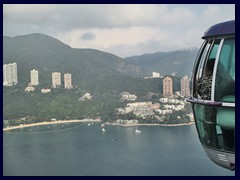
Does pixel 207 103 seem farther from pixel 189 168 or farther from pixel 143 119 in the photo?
pixel 143 119

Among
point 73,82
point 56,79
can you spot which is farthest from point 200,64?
point 73,82

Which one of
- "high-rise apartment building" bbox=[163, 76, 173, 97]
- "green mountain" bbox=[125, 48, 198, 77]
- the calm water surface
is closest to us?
the calm water surface

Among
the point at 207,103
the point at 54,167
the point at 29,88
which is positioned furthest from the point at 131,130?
the point at 207,103

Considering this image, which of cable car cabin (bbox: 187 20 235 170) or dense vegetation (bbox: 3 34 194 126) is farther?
dense vegetation (bbox: 3 34 194 126)

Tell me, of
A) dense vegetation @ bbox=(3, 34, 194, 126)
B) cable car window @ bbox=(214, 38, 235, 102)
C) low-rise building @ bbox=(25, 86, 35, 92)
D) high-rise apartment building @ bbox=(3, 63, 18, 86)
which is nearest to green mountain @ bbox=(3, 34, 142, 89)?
dense vegetation @ bbox=(3, 34, 194, 126)

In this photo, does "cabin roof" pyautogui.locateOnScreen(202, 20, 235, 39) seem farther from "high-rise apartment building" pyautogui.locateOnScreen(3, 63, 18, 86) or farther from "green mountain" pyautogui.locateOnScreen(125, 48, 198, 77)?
"green mountain" pyautogui.locateOnScreen(125, 48, 198, 77)

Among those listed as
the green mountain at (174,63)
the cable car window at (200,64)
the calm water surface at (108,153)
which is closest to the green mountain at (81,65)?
the green mountain at (174,63)

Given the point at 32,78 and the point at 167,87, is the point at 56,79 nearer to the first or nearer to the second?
the point at 32,78
